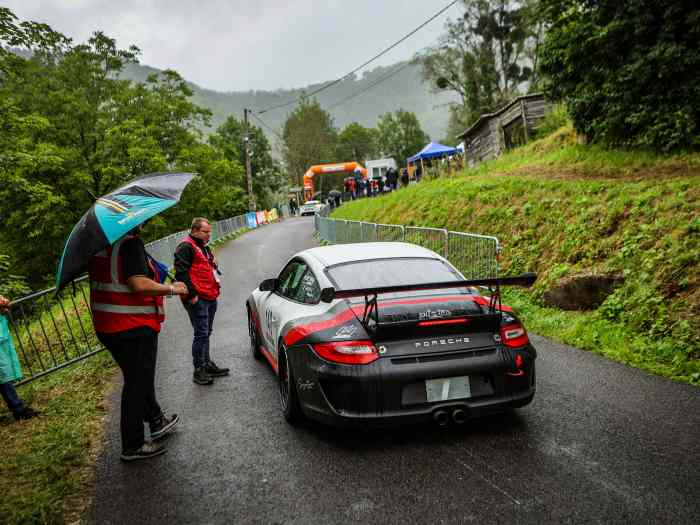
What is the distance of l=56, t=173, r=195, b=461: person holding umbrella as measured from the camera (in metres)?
3.55

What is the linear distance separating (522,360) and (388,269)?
1.36 m

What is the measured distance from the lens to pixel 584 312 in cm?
674

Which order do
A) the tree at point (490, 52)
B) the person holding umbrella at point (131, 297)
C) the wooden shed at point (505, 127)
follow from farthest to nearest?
the tree at point (490, 52) → the wooden shed at point (505, 127) → the person holding umbrella at point (131, 297)

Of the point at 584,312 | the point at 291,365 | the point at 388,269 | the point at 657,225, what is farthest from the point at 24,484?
the point at 657,225

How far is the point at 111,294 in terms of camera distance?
11.9ft

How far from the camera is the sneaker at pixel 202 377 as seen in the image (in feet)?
17.9

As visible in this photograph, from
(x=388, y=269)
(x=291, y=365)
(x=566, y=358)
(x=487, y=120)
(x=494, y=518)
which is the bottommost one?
(x=566, y=358)

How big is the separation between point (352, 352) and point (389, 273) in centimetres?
107

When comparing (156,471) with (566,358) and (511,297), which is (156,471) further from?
(511,297)

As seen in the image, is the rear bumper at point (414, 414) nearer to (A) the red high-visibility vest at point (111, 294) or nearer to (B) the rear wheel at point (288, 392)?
(B) the rear wheel at point (288, 392)

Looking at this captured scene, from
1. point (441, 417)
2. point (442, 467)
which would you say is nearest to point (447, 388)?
point (441, 417)

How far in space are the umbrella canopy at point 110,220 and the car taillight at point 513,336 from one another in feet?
8.63

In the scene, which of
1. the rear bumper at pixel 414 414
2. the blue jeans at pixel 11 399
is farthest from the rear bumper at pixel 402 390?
the blue jeans at pixel 11 399

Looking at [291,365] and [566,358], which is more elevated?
[291,365]
